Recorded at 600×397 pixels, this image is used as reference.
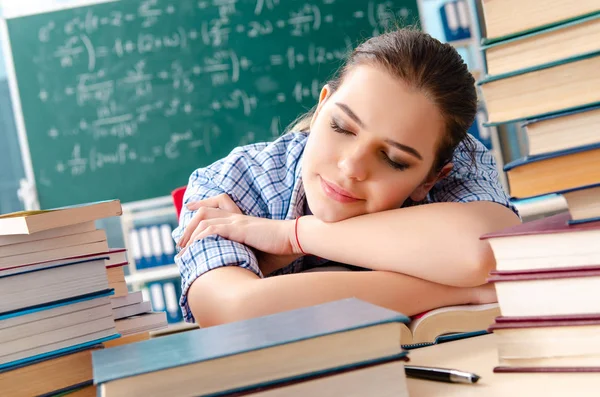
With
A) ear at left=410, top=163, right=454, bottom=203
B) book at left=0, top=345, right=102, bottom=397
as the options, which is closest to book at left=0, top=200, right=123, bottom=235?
book at left=0, top=345, right=102, bottom=397

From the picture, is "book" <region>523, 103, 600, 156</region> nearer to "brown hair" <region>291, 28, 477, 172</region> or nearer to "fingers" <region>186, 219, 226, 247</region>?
"brown hair" <region>291, 28, 477, 172</region>

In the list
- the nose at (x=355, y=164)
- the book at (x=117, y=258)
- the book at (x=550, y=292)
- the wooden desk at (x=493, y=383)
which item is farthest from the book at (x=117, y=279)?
the book at (x=550, y=292)

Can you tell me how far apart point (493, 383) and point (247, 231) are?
67 cm

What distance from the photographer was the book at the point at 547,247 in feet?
1.92

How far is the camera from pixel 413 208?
1037 millimetres

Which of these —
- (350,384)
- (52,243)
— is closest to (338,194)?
(52,243)

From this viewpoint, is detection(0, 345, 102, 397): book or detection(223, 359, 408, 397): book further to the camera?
detection(0, 345, 102, 397): book

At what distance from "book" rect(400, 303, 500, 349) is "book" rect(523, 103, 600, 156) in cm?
31

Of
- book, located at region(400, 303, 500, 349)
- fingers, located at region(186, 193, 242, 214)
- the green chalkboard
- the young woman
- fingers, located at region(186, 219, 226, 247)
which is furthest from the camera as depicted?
the green chalkboard

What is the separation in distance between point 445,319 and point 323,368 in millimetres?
400

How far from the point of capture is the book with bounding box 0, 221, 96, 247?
2.48 ft

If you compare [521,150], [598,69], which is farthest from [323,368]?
[521,150]

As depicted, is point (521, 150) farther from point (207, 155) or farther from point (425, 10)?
point (207, 155)

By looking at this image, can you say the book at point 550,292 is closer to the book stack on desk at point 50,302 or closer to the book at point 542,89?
the book at point 542,89
